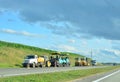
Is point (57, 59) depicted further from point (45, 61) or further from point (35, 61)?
point (35, 61)

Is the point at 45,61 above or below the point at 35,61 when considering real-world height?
above

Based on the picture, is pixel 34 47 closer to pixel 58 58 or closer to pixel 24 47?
pixel 24 47

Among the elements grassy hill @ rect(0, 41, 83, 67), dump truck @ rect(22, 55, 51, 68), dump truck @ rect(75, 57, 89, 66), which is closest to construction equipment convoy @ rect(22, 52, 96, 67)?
dump truck @ rect(22, 55, 51, 68)

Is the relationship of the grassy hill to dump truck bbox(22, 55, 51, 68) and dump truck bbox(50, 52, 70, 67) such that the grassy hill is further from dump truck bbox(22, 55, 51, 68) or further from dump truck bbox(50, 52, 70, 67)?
dump truck bbox(22, 55, 51, 68)

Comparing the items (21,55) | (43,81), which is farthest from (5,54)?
(43,81)

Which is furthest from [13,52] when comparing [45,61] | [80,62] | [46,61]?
[45,61]

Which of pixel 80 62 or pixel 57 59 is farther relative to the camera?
pixel 80 62

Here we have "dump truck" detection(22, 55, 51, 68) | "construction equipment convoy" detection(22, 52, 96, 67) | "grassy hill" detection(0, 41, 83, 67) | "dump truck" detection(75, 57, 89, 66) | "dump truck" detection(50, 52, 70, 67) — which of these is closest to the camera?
"dump truck" detection(22, 55, 51, 68)

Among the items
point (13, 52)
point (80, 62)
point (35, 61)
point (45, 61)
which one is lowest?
point (35, 61)

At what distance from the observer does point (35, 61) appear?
236 feet

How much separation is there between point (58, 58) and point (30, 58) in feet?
39.0

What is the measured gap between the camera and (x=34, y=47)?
127 meters

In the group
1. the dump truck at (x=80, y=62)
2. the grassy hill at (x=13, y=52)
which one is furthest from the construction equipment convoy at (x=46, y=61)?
the dump truck at (x=80, y=62)

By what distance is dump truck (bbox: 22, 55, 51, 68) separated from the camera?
7056cm
